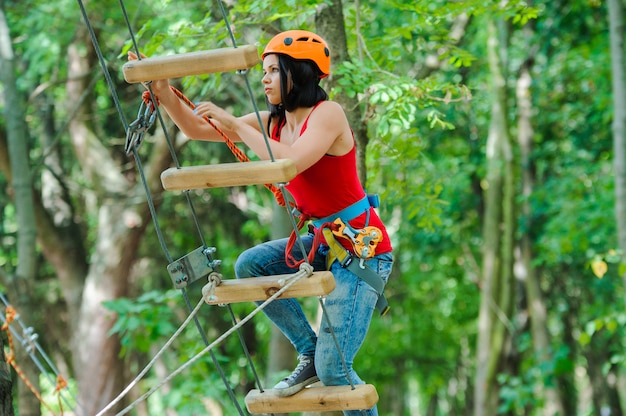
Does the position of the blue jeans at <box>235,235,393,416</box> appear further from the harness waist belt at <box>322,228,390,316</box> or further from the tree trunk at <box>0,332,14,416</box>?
the tree trunk at <box>0,332,14,416</box>

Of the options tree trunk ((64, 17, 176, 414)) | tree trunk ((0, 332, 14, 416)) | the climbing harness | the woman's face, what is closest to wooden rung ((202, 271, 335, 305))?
the climbing harness

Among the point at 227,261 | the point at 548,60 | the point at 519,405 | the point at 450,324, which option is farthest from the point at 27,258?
the point at 450,324

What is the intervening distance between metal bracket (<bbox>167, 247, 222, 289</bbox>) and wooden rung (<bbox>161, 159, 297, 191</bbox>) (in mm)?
365

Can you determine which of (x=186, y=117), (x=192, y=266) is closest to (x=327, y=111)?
(x=186, y=117)

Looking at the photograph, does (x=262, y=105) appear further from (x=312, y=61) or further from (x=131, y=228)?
(x=312, y=61)

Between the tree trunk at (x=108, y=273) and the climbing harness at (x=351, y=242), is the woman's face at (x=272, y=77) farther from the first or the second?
the tree trunk at (x=108, y=273)

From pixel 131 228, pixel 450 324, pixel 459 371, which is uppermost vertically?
pixel 131 228

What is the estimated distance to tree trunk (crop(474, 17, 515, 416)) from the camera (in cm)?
1010

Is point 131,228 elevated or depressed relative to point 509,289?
elevated

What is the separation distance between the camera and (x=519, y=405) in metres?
9.57

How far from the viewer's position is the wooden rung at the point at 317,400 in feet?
9.84

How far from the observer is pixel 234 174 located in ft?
8.79

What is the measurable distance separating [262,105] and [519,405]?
4.45 m

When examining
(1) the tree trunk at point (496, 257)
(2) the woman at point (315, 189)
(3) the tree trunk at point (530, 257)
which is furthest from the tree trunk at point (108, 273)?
(2) the woman at point (315, 189)
